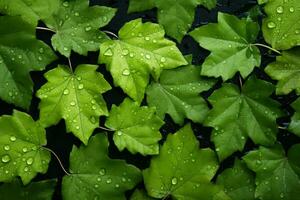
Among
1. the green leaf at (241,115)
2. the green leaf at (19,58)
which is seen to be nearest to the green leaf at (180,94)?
the green leaf at (241,115)

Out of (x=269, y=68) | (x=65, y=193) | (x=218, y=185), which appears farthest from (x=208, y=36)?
(x=65, y=193)

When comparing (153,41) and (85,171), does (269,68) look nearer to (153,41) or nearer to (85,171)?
(153,41)

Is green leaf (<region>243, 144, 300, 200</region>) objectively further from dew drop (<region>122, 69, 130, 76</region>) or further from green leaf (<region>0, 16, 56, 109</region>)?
green leaf (<region>0, 16, 56, 109</region>)

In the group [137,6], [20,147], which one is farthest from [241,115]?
[20,147]

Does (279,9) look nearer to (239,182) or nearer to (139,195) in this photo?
(239,182)

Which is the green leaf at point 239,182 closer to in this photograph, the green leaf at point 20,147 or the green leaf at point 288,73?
the green leaf at point 288,73

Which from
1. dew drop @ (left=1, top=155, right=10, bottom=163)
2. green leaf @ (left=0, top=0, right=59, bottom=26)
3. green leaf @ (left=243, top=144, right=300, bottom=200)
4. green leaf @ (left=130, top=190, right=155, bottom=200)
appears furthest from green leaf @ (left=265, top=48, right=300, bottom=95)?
dew drop @ (left=1, top=155, right=10, bottom=163)
